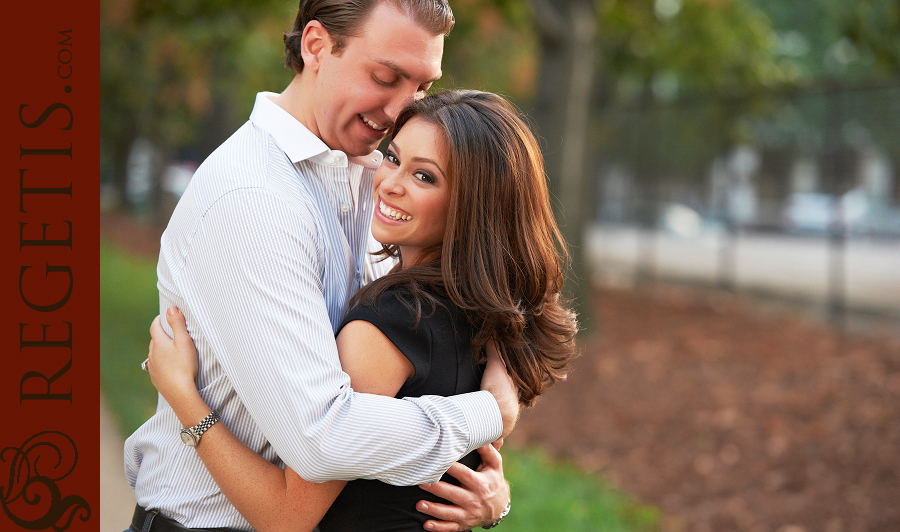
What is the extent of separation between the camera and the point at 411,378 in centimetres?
204

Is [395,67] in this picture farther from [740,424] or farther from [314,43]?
[740,424]

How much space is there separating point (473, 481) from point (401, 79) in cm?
111

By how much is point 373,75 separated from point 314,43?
20cm

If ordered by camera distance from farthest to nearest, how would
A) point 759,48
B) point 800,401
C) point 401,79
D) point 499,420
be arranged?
point 759,48, point 800,401, point 401,79, point 499,420

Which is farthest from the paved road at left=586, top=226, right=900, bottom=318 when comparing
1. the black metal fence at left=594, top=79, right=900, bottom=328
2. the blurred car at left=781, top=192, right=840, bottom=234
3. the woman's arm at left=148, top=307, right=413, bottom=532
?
the woman's arm at left=148, top=307, right=413, bottom=532

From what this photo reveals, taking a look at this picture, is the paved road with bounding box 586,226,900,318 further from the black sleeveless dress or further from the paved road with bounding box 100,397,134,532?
the black sleeveless dress

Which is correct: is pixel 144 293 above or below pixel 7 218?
below

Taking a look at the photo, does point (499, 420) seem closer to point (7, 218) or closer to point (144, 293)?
point (7, 218)

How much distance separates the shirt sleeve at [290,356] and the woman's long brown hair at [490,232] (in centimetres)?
23

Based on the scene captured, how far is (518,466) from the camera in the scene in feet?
19.7

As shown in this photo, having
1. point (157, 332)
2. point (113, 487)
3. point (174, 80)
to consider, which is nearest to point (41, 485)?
point (157, 332)

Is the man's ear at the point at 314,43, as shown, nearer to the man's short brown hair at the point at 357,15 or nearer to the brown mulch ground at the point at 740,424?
the man's short brown hair at the point at 357,15

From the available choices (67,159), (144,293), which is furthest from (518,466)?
(144,293)

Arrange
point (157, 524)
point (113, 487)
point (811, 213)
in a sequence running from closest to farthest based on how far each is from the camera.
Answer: point (157, 524)
point (113, 487)
point (811, 213)
